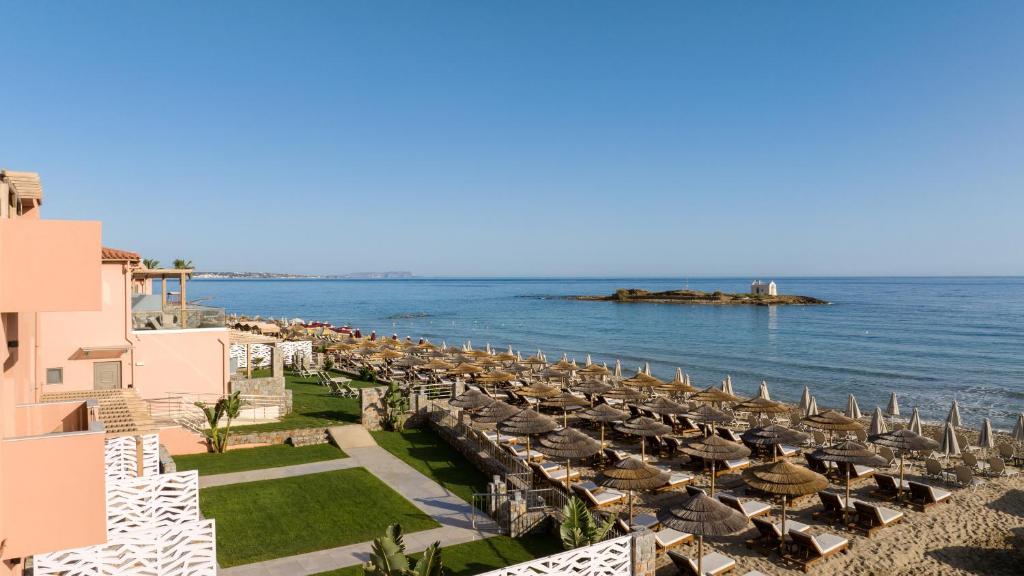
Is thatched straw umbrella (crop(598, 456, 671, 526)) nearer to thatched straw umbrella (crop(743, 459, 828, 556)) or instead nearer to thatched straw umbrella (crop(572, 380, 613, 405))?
thatched straw umbrella (crop(743, 459, 828, 556))

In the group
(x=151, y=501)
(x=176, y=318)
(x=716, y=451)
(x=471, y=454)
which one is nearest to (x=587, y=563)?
(x=716, y=451)

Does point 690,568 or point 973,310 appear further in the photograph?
point 973,310

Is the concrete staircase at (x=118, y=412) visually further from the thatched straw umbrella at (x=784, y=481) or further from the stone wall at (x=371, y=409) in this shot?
the thatched straw umbrella at (x=784, y=481)

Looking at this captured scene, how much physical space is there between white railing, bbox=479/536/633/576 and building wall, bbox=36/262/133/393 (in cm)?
1610

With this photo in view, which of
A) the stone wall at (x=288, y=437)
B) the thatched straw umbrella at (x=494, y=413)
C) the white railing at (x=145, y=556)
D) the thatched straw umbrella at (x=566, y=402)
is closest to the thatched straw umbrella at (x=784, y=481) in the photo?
the thatched straw umbrella at (x=494, y=413)

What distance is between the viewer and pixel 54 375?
18.1 metres

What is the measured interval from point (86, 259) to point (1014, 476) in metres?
22.8

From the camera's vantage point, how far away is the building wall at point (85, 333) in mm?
18125

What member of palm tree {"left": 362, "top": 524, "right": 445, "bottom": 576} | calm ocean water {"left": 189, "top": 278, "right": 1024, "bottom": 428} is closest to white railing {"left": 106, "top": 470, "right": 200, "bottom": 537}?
palm tree {"left": 362, "top": 524, "right": 445, "bottom": 576}

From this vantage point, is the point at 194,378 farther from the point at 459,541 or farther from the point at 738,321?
the point at 738,321

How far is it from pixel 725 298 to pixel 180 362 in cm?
11602

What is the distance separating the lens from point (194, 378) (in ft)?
71.5

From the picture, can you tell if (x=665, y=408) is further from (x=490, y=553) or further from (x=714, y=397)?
(x=490, y=553)

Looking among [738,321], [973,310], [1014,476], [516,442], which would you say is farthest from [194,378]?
[973,310]
